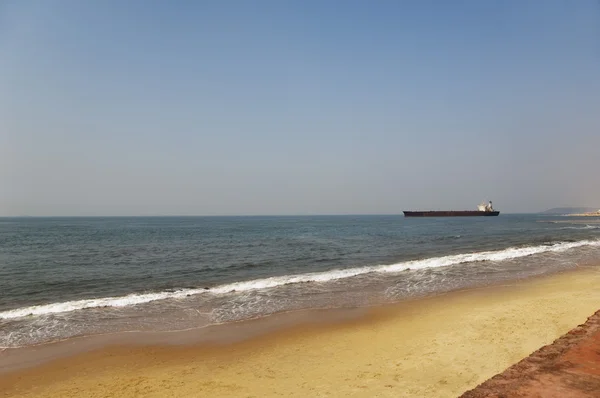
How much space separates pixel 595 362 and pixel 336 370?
4.53 m

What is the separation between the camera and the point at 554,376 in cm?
504

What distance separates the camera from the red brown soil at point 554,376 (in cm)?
455

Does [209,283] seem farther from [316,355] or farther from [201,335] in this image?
[316,355]

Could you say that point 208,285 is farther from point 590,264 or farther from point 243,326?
point 590,264

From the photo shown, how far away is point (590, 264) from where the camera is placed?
2238 centimetres

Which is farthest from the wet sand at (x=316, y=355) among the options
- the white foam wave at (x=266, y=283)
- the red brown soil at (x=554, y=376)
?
the white foam wave at (x=266, y=283)

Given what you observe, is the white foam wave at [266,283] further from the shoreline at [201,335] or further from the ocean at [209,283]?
the shoreline at [201,335]

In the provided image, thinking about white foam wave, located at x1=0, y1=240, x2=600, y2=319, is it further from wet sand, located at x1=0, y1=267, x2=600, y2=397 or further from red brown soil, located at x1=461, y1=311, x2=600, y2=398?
red brown soil, located at x1=461, y1=311, x2=600, y2=398

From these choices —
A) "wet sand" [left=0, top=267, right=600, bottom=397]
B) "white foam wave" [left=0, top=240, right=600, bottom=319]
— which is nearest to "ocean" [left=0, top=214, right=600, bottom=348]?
"white foam wave" [left=0, top=240, right=600, bottom=319]

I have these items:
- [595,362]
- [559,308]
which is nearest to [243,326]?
[595,362]

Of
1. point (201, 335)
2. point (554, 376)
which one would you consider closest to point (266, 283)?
point (201, 335)

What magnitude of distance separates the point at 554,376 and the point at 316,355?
5.11 meters

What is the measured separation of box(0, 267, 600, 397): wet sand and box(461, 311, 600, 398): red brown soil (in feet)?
5.12

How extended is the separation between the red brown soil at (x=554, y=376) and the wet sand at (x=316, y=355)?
1.56 meters
